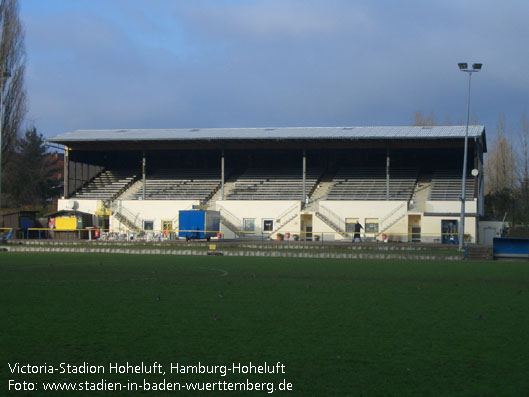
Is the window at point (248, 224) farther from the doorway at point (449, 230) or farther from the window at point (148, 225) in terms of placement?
the doorway at point (449, 230)

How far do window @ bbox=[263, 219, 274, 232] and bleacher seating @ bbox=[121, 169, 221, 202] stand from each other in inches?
249

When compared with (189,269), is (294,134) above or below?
above

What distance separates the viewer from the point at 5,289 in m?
16.0

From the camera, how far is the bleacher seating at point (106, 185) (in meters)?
61.9

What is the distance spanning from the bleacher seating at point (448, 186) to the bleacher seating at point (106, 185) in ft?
94.2

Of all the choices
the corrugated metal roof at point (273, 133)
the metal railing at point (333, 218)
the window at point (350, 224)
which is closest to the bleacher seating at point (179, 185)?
the corrugated metal roof at point (273, 133)

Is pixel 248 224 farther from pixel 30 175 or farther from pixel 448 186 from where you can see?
pixel 30 175

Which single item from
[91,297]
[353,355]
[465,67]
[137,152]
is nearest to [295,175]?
[137,152]

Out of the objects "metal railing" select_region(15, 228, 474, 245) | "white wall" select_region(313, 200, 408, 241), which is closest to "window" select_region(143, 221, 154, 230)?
"metal railing" select_region(15, 228, 474, 245)

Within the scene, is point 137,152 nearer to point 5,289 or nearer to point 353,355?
point 5,289

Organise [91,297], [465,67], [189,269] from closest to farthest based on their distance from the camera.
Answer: [91,297] < [189,269] < [465,67]

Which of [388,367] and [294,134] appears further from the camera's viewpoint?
[294,134]

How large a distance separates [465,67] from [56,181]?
194ft

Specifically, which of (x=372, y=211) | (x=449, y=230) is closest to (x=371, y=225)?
(x=372, y=211)
